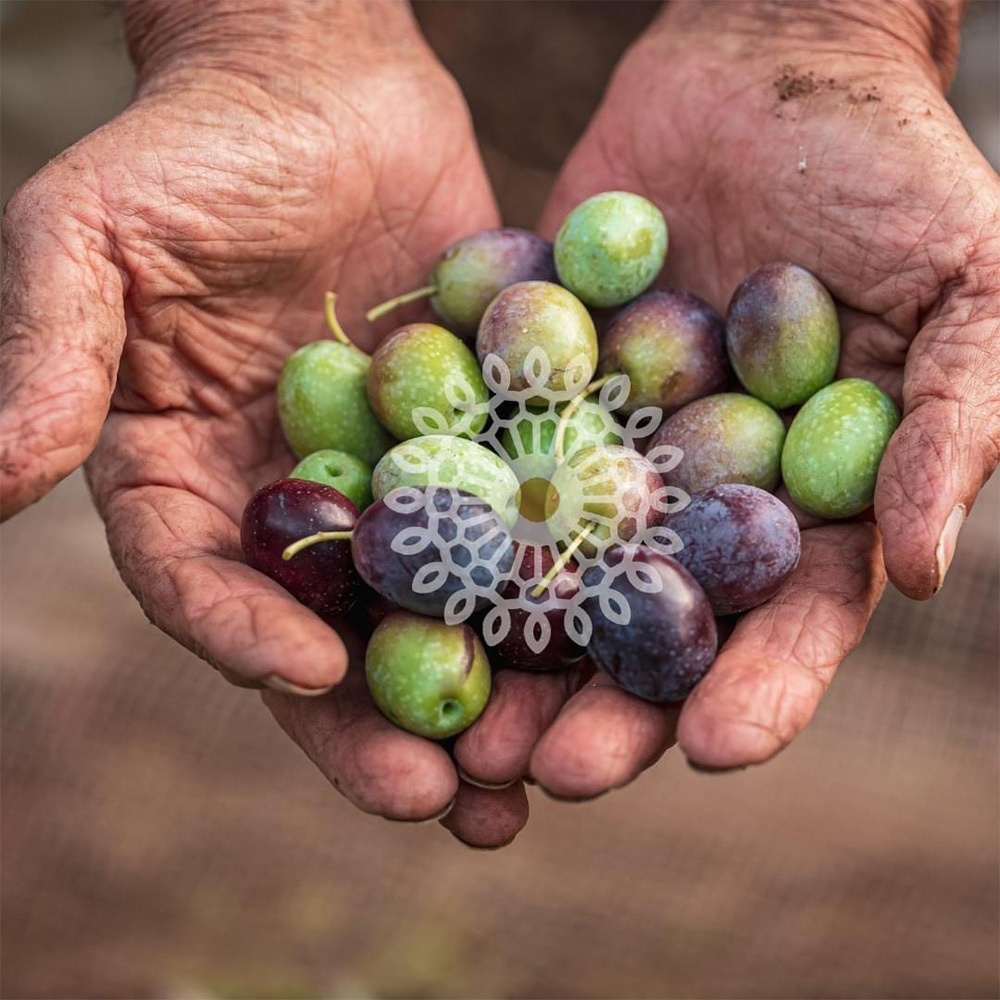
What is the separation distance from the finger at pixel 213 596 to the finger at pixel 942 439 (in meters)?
0.92

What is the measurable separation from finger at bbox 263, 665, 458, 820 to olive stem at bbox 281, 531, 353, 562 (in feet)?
0.84

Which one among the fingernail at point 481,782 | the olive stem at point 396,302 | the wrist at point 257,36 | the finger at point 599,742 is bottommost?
the fingernail at point 481,782

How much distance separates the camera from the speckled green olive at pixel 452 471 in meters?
2.01

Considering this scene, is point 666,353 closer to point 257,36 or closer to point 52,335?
point 52,335

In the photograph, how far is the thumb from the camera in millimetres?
1761

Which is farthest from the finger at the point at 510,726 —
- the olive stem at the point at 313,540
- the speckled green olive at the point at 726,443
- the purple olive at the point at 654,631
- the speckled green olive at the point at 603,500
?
the speckled green olive at the point at 726,443

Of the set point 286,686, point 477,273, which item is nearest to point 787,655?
point 286,686

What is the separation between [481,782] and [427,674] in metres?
0.20

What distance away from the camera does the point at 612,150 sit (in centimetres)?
300

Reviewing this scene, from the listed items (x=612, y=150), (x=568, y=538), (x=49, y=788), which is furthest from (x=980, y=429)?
(x=49, y=788)

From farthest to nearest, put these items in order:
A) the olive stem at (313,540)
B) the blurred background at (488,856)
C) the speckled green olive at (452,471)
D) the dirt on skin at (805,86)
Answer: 1. the blurred background at (488,856)
2. the dirt on skin at (805,86)
3. the speckled green olive at (452,471)
4. the olive stem at (313,540)

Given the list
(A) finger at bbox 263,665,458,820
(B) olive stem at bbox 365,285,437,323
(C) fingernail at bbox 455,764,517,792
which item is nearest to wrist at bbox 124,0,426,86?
(B) olive stem at bbox 365,285,437,323

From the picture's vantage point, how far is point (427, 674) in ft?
6.05
